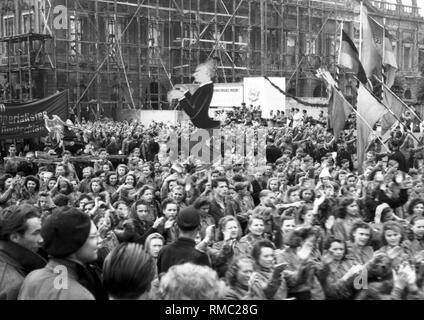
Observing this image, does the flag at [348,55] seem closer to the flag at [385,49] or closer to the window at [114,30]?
the flag at [385,49]

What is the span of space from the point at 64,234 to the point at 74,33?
2705cm

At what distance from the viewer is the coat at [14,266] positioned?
3727 millimetres

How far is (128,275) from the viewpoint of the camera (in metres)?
3.28

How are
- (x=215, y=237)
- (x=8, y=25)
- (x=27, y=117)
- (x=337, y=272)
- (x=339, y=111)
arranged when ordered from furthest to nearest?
(x=8, y=25)
(x=27, y=117)
(x=339, y=111)
(x=215, y=237)
(x=337, y=272)

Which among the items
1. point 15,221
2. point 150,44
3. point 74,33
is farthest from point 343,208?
point 150,44

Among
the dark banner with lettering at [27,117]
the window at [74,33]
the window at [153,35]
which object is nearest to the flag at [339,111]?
the dark banner with lettering at [27,117]

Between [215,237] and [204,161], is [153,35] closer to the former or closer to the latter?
[204,161]

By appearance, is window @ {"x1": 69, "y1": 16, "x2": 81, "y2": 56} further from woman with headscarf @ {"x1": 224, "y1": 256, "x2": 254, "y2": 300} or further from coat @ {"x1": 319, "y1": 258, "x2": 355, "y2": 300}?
woman with headscarf @ {"x1": 224, "y1": 256, "x2": 254, "y2": 300}

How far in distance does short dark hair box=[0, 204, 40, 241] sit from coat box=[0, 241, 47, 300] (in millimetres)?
75

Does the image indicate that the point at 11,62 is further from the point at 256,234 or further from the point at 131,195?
the point at 256,234

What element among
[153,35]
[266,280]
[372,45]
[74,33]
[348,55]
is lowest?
[266,280]

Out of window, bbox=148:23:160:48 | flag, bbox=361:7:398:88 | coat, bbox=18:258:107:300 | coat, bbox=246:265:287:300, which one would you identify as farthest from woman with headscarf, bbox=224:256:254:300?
window, bbox=148:23:160:48

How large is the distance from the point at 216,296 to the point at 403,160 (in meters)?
10.2

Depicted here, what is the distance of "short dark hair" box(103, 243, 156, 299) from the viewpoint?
327cm
